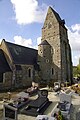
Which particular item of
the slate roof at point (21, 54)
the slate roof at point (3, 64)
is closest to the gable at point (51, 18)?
the slate roof at point (21, 54)

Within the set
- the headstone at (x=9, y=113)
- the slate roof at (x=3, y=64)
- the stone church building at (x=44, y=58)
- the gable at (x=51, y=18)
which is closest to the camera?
the headstone at (x=9, y=113)

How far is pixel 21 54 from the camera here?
30000 mm

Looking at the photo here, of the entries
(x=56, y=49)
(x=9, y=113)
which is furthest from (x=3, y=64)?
(x=9, y=113)

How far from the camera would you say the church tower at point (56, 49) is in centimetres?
3142

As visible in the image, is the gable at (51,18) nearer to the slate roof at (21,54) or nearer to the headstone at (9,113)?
the slate roof at (21,54)

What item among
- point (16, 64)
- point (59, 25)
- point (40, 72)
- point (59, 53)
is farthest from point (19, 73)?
point (59, 25)

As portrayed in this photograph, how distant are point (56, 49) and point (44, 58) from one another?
10.8 ft

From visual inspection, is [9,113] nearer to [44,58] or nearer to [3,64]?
[3,64]

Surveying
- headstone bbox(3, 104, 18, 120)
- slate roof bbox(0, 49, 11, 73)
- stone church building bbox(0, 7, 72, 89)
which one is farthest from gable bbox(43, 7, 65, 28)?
headstone bbox(3, 104, 18, 120)

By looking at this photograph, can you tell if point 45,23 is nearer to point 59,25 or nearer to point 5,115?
point 59,25

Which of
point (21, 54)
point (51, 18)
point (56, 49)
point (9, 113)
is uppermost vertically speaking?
point (51, 18)

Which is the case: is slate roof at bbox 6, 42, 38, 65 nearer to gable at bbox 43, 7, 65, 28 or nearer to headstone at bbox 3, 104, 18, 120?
gable at bbox 43, 7, 65, 28

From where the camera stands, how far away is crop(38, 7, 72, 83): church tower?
103 ft

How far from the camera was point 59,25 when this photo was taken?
3266 centimetres
